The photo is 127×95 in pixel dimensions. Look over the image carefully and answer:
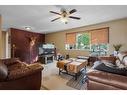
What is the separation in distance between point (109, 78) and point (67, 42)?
576 centimetres

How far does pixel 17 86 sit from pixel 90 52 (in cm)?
481

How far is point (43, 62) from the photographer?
6746 millimetres

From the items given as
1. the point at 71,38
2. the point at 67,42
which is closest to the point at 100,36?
the point at 71,38

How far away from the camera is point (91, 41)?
6184mm

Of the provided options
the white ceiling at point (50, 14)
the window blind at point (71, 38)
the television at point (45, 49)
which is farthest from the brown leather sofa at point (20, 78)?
the window blind at point (71, 38)

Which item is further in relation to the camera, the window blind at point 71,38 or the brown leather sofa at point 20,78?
the window blind at point 71,38

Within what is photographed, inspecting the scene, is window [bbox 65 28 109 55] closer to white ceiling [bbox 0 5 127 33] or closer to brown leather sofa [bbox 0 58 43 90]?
white ceiling [bbox 0 5 127 33]

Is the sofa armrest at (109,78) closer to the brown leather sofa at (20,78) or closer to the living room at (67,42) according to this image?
the living room at (67,42)

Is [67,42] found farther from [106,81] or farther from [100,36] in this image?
[106,81]

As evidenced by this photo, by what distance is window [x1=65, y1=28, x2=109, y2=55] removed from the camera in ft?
18.6

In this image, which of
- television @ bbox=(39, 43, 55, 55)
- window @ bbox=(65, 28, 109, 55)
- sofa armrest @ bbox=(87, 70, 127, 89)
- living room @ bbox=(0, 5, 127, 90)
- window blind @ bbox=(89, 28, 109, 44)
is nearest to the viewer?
sofa armrest @ bbox=(87, 70, 127, 89)

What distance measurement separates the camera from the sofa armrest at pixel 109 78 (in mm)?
1568

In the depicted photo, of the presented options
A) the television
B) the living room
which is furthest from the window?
the television

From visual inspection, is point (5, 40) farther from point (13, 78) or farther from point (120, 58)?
point (120, 58)
